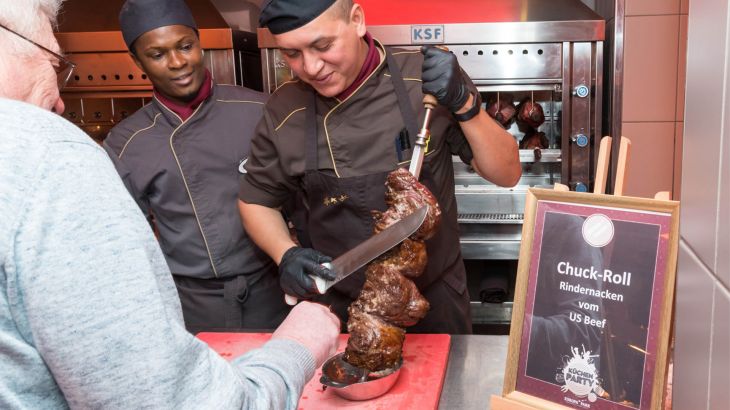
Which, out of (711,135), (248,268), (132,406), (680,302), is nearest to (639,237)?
(680,302)

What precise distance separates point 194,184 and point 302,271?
0.92 meters

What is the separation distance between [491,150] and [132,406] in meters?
1.35

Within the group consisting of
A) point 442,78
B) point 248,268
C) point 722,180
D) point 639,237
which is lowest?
point 248,268

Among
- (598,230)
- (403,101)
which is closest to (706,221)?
(598,230)

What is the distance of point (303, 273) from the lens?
1687 mm

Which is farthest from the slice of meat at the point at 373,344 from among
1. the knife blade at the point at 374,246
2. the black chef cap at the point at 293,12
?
the black chef cap at the point at 293,12

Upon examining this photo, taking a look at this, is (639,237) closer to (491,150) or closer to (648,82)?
(491,150)

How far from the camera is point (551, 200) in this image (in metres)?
1.19

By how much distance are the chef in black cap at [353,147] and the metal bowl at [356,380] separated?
0.34 m

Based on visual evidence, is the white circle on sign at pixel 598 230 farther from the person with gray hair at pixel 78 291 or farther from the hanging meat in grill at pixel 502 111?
the hanging meat in grill at pixel 502 111

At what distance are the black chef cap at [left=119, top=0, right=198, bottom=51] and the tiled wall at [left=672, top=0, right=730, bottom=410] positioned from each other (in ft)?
6.25

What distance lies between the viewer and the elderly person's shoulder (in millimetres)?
719

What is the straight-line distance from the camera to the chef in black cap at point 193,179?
95.0 inches

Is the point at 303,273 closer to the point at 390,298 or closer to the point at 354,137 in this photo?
the point at 390,298
